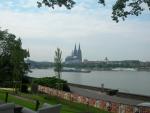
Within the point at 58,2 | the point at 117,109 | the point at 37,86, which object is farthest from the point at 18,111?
the point at 37,86

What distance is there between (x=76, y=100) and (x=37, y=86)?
13464 mm

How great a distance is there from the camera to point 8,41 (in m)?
73.7

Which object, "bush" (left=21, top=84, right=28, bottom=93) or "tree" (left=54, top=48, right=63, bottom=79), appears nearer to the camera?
"bush" (left=21, top=84, right=28, bottom=93)

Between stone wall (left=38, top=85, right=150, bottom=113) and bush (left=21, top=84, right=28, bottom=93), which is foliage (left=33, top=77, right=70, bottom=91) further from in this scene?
stone wall (left=38, top=85, right=150, bottom=113)

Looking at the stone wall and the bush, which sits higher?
the bush

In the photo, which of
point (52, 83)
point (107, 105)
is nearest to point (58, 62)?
point (52, 83)

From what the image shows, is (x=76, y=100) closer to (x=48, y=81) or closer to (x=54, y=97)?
(x=54, y=97)

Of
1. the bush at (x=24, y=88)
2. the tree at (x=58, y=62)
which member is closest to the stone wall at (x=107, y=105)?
the bush at (x=24, y=88)

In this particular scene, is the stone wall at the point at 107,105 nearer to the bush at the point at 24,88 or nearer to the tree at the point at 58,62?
the bush at the point at 24,88

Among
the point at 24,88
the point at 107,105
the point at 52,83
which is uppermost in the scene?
the point at 52,83

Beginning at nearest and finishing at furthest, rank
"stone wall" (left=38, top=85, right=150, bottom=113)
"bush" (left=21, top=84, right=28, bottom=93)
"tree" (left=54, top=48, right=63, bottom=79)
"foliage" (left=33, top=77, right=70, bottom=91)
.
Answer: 1. "stone wall" (left=38, top=85, right=150, bottom=113)
2. "bush" (left=21, top=84, right=28, bottom=93)
3. "foliage" (left=33, top=77, right=70, bottom=91)
4. "tree" (left=54, top=48, right=63, bottom=79)

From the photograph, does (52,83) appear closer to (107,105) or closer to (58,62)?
(58,62)

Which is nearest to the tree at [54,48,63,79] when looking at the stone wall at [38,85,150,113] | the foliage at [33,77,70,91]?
the foliage at [33,77,70,91]

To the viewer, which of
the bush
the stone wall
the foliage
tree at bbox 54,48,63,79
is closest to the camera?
the stone wall
